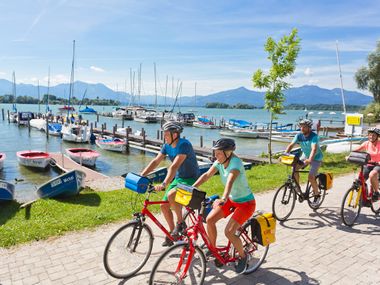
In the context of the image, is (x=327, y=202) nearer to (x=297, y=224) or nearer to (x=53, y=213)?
(x=297, y=224)

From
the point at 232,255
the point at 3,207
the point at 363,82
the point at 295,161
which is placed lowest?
the point at 3,207

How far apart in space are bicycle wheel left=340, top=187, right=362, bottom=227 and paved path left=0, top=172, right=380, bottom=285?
225 millimetres

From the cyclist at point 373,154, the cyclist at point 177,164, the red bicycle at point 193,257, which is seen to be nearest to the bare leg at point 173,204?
the cyclist at point 177,164

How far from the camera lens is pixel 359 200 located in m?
7.16

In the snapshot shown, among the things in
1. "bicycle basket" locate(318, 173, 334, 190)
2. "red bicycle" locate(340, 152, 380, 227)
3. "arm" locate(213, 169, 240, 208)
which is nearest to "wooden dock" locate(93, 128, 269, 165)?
"bicycle basket" locate(318, 173, 334, 190)

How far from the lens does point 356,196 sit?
7.29 meters

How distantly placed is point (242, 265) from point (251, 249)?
33cm

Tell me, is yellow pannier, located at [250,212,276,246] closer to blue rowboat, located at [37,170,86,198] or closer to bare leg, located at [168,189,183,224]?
bare leg, located at [168,189,183,224]

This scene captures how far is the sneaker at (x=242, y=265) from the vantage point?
15.5 ft

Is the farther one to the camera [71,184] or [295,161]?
[71,184]

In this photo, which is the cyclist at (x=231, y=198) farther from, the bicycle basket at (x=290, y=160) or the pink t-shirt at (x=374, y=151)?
the pink t-shirt at (x=374, y=151)

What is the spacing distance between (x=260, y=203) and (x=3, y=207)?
7803 millimetres

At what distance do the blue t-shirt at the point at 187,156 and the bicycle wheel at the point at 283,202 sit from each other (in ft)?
9.32

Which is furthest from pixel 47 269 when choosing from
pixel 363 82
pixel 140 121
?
pixel 140 121
